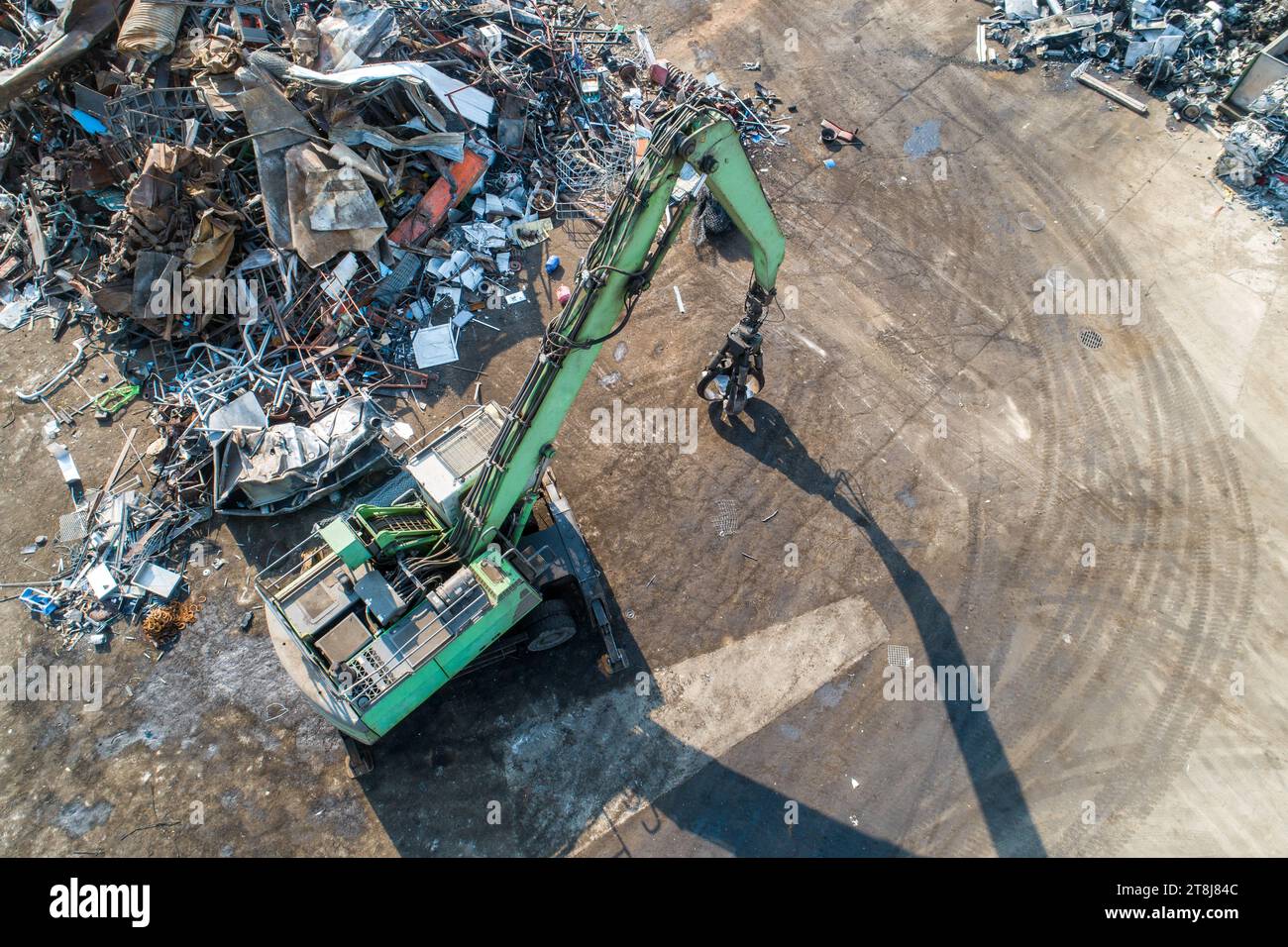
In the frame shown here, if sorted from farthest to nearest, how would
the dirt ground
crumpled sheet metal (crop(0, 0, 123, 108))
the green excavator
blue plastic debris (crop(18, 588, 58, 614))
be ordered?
crumpled sheet metal (crop(0, 0, 123, 108)) → blue plastic debris (crop(18, 588, 58, 614)) → the dirt ground → the green excavator

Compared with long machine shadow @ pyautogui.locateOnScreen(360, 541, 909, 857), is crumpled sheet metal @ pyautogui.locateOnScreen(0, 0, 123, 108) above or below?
above

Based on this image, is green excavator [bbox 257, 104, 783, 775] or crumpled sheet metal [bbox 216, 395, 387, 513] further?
crumpled sheet metal [bbox 216, 395, 387, 513]

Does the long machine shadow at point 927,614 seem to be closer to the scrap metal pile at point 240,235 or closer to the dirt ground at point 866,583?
the dirt ground at point 866,583

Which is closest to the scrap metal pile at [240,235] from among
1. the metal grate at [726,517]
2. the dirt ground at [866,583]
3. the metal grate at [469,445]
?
the dirt ground at [866,583]

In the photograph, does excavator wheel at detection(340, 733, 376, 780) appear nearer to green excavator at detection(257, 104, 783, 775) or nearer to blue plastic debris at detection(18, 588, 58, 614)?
green excavator at detection(257, 104, 783, 775)

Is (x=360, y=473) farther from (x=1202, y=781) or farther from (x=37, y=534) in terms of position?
(x=1202, y=781)

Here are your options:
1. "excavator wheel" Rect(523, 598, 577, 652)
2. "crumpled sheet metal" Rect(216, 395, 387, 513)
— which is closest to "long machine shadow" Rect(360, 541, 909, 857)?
"excavator wheel" Rect(523, 598, 577, 652)
